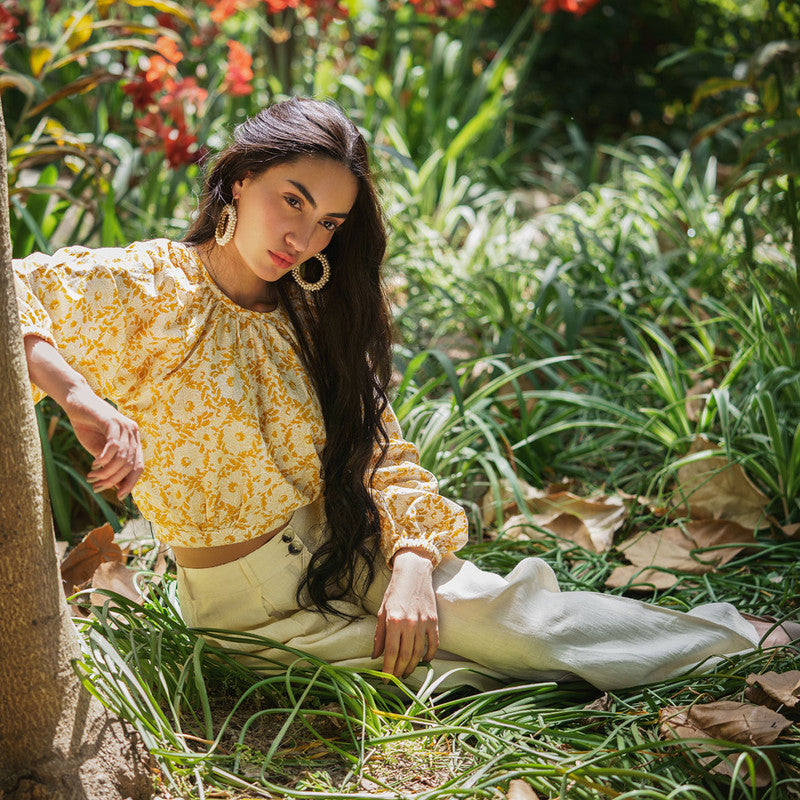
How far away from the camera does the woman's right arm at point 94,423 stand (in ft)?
4.30

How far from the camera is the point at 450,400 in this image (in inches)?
107

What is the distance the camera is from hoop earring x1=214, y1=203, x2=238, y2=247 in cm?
175

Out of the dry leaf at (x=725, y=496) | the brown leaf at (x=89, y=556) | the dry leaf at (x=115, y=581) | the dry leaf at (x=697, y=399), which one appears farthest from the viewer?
the dry leaf at (x=697, y=399)

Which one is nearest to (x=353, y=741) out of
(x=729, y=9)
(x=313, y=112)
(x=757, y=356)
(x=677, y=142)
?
(x=313, y=112)

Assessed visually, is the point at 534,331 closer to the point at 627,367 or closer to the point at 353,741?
the point at 627,367

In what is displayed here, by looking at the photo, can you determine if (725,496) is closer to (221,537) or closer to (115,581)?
(221,537)

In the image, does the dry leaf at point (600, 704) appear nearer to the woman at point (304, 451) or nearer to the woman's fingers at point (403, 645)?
the woman at point (304, 451)

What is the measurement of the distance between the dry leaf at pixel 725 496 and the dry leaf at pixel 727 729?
927 mm

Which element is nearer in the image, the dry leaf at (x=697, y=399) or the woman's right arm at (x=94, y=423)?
the woman's right arm at (x=94, y=423)

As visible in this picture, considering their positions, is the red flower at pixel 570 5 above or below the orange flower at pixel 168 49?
above

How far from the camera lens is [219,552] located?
179cm

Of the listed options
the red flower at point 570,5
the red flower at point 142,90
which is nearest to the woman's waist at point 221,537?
the red flower at point 142,90

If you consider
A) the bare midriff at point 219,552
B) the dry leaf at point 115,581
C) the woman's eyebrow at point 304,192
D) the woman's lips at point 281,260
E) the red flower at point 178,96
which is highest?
the red flower at point 178,96

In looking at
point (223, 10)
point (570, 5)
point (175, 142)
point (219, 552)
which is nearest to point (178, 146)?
point (175, 142)
